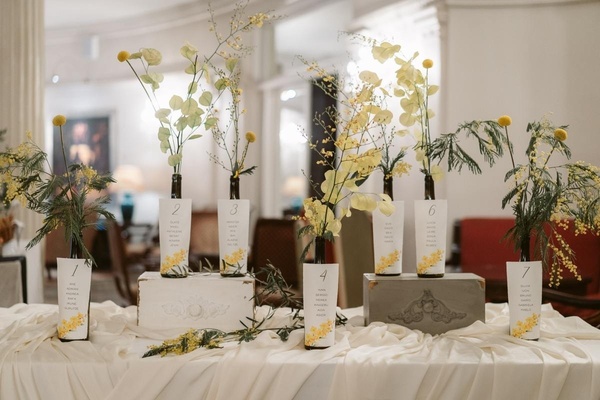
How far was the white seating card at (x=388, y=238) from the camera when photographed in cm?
221

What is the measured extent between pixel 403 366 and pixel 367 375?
9 centimetres

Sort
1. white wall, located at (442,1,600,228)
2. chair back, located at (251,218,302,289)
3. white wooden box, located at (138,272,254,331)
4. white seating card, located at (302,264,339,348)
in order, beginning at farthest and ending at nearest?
white wall, located at (442,1,600,228), chair back, located at (251,218,302,289), white wooden box, located at (138,272,254,331), white seating card, located at (302,264,339,348)

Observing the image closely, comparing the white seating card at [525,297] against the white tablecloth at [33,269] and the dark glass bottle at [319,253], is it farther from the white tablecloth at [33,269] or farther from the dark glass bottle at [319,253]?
the white tablecloth at [33,269]

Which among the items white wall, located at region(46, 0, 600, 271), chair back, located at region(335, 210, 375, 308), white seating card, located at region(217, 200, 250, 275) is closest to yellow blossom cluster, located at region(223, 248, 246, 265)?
white seating card, located at region(217, 200, 250, 275)

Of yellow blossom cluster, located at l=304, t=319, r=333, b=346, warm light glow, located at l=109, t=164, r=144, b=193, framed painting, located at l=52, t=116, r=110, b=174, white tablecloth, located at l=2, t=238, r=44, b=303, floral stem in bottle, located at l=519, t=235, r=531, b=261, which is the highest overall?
framed painting, located at l=52, t=116, r=110, b=174

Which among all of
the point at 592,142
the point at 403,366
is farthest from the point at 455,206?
the point at 403,366

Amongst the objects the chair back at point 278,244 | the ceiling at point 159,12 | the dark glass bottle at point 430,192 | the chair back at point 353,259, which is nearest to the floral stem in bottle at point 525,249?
the dark glass bottle at point 430,192

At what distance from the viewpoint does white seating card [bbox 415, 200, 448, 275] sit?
7.20ft

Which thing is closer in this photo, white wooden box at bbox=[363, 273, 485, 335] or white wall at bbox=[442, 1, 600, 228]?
white wooden box at bbox=[363, 273, 485, 335]

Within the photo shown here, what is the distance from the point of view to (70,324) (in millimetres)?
2014

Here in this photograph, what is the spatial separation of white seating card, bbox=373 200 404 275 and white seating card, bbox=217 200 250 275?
393 millimetres

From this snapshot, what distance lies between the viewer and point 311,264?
1.92 meters

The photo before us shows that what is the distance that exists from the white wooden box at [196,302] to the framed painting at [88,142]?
9.03 metres

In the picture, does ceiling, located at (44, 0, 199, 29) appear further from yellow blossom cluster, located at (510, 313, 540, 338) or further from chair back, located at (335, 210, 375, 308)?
yellow blossom cluster, located at (510, 313, 540, 338)
